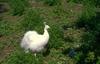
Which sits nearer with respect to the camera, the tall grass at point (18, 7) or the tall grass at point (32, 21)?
the tall grass at point (32, 21)

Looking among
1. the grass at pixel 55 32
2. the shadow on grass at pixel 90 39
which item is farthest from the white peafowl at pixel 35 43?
the shadow on grass at pixel 90 39

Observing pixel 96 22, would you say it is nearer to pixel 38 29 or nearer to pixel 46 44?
pixel 38 29

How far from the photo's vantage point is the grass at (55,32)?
765 centimetres

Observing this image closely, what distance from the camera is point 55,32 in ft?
28.7

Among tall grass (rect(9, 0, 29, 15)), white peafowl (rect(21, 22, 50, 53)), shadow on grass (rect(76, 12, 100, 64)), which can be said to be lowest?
tall grass (rect(9, 0, 29, 15))

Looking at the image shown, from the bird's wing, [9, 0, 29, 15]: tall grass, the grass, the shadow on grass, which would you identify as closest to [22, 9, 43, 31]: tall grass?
the grass

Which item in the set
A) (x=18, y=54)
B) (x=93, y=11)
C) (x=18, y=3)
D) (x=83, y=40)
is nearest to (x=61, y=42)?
(x=83, y=40)

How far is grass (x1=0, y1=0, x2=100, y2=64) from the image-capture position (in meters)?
7.65

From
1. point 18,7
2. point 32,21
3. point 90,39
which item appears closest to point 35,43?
point 90,39

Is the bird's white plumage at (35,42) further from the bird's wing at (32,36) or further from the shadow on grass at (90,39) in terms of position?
the shadow on grass at (90,39)

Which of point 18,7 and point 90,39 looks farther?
point 18,7

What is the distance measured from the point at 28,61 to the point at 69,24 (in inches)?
149

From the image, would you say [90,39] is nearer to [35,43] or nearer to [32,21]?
[35,43]

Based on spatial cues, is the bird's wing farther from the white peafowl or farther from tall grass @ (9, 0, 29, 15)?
tall grass @ (9, 0, 29, 15)
